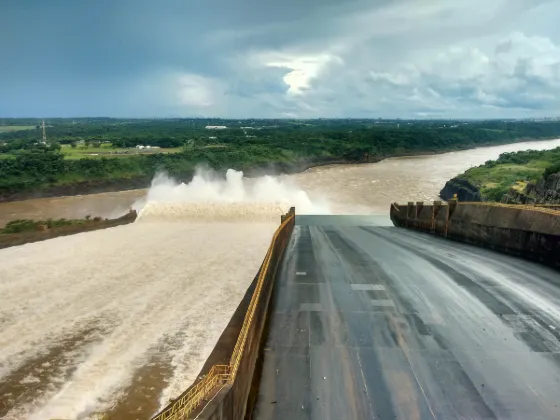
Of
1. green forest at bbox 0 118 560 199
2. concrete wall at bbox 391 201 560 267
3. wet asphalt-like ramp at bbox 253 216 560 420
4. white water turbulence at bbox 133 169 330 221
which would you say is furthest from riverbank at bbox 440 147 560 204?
green forest at bbox 0 118 560 199

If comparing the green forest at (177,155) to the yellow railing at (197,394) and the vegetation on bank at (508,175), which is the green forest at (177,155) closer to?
the vegetation on bank at (508,175)

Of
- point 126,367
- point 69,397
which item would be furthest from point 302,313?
point 69,397

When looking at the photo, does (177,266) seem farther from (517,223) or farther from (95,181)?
(95,181)

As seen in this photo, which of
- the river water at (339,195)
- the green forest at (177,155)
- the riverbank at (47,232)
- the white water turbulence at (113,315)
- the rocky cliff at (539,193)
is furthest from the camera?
the green forest at (177,155)

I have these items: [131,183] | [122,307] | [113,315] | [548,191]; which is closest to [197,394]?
[113,315]

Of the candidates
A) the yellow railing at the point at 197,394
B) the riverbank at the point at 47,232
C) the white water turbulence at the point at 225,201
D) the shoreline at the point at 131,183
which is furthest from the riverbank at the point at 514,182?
the shoreline at the point at 131,183

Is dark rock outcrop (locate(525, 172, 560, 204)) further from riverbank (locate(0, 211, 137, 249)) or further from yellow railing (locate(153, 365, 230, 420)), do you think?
yellow railing (locate(153, 365, 230, 420))
